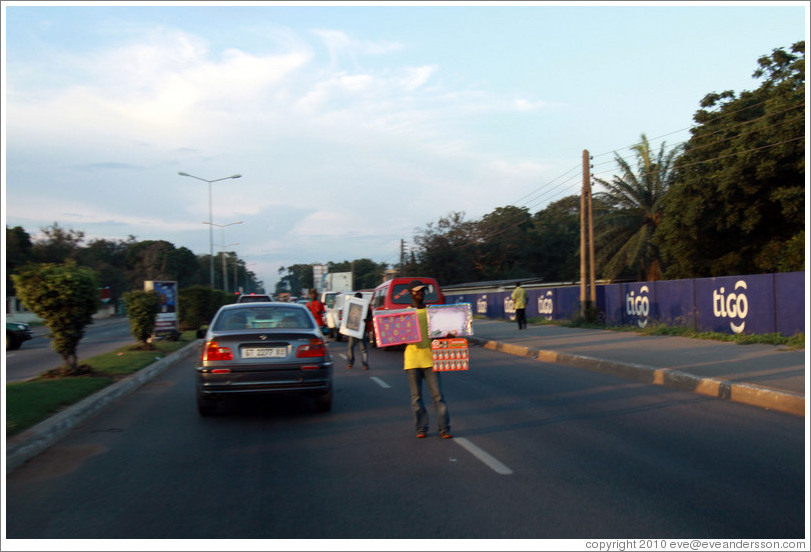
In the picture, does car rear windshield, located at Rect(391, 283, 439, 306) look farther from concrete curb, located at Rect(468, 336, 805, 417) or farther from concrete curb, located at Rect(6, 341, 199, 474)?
concrete curb, located at Rect(6, 341, 199, 474)

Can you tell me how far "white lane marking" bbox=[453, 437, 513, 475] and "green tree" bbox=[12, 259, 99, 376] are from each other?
7.60m

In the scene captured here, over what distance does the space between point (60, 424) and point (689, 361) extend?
1076 centimetres

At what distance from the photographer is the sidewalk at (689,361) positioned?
966cm

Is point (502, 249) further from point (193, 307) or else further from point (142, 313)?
point (142, 313)

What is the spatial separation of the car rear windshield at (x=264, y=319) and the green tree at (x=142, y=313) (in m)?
9.22

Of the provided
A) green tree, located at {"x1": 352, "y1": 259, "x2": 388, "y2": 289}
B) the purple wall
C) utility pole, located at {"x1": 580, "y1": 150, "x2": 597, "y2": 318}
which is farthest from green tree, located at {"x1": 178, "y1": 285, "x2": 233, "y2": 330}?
green tree, located at {"x1": 352, "y1": 259, "x2": 388, "y2": 289}

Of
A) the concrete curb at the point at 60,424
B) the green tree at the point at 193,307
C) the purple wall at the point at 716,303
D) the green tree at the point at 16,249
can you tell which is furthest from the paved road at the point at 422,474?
the green tree at the point at 16,249

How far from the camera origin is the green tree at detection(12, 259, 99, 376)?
11.4m

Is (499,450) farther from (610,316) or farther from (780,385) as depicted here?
(610,316)

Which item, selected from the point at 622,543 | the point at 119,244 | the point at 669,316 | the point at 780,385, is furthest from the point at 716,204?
the point at 119,244

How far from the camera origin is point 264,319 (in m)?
9.38

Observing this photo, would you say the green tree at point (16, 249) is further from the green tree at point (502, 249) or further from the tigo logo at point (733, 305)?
the tigo logo at point (733, 305)

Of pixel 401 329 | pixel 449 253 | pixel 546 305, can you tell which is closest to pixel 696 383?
pixel 401 329

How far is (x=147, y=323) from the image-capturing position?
17.8 meters
